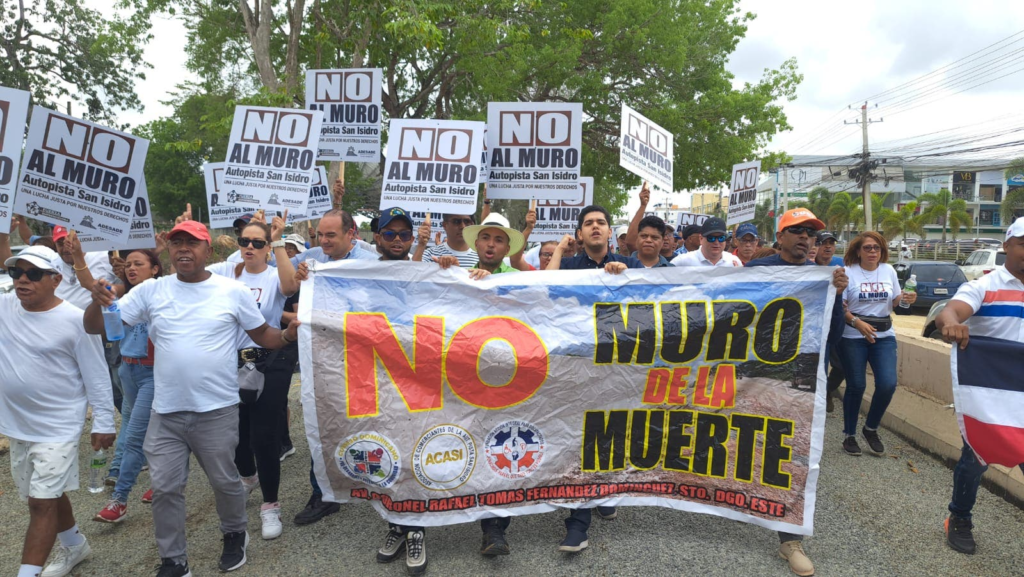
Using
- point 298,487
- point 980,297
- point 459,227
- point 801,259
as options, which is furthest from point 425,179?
point 980,297

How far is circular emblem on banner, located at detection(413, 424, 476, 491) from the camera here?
11.8 feet

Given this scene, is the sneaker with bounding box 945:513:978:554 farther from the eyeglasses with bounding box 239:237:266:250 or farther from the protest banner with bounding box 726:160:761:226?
Answer: the protest banner with bounding box 726:160:761:226

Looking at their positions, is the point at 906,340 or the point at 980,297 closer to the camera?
the point at 980,297

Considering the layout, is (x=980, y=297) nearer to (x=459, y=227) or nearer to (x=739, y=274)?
(x=739, y=274)

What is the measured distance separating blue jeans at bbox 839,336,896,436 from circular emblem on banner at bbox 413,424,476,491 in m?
3.53

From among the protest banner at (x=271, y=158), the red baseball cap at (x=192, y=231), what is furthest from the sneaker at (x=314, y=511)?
the protest banner at (x=271, y=158)

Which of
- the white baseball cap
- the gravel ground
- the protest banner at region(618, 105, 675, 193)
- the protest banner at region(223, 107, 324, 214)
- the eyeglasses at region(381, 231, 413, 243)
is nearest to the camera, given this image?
the white baseball cap

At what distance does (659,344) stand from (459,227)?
232 centimetres

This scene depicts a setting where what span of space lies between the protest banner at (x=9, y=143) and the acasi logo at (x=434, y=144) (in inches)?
119

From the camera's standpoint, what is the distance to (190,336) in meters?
3.38

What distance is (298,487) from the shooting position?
4758 millimetres

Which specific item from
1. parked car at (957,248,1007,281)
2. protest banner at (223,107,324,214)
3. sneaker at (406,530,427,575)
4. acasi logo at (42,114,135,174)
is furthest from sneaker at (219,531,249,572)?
parked car at (957,248,1007,281)

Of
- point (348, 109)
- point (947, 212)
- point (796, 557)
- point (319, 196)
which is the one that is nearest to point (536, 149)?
point (348, 109)

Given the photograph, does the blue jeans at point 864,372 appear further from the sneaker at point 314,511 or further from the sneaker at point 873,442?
the sneaker at point 314,511
